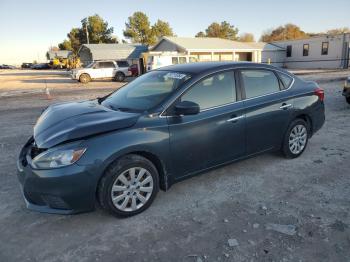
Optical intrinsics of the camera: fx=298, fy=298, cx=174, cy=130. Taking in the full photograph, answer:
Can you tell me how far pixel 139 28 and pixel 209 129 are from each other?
209 feet

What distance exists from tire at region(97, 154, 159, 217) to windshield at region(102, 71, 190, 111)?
0.74 meters

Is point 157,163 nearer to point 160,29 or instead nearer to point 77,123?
point 77,123

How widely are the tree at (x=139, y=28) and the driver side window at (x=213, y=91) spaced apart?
61.3 meters

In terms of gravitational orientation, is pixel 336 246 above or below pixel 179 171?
below

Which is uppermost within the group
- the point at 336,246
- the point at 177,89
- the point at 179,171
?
the point at 177,89

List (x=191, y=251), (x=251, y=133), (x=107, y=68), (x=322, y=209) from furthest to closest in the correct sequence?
(x=107, y=68) → (x=251, y=133) → (x=322, y=209) → (x=191, y=251)

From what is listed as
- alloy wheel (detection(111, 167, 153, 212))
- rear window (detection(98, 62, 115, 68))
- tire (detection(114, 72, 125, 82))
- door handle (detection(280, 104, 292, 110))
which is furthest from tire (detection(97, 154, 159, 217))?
rear window (detection(98, 62, 115, 68))

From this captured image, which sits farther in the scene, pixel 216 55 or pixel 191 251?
pixel 216 55

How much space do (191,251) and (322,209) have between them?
5.70 feet

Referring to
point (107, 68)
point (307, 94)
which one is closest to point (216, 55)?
point (107, 68)

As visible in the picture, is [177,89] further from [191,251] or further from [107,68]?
[107,68]

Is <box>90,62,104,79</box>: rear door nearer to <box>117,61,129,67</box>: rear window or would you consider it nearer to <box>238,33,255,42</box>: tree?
<box>117,61,129,67</box>: rear window

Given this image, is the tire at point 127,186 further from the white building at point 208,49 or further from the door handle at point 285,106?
the white building at point 208,49

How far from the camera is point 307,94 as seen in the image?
5.06 meters
